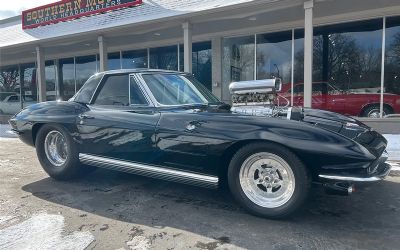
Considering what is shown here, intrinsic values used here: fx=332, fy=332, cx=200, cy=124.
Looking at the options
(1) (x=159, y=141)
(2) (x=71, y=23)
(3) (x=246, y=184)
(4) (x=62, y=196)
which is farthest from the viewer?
(2) (x=71, y=23)

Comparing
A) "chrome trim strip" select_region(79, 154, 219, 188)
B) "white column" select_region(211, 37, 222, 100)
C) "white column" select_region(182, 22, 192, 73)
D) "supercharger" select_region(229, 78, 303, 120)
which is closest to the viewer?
"chrome trim strip" select_region(79, 154, 219, 188)

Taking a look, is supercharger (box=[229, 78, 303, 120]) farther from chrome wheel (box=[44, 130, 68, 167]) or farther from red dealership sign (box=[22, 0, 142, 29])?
red dealership sign (box=[22, 0, 142, 29])

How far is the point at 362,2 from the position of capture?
346 inches

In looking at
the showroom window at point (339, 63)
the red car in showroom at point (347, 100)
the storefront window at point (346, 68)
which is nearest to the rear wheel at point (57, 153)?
the red car in showroom at point (347, 100)

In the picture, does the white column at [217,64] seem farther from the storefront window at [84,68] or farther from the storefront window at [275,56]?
the storefront window at [84,68]

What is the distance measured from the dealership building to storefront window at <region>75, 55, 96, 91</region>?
174cm

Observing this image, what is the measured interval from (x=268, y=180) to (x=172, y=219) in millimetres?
1024

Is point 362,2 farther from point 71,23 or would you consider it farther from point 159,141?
point 71,23

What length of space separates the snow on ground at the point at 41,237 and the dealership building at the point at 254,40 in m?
6.81

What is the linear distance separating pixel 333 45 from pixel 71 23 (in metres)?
9.54

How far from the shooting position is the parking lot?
9.18 ft

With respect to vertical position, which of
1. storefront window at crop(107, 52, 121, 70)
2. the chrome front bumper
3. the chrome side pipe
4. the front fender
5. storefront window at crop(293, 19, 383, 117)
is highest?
→ storefront window at crop(107, 52, 121, 70)

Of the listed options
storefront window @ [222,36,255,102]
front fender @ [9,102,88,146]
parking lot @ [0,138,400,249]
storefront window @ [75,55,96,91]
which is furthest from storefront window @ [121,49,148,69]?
parking lot @ [0,138,400,249]

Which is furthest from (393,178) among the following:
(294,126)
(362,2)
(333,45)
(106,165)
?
(333,45)
